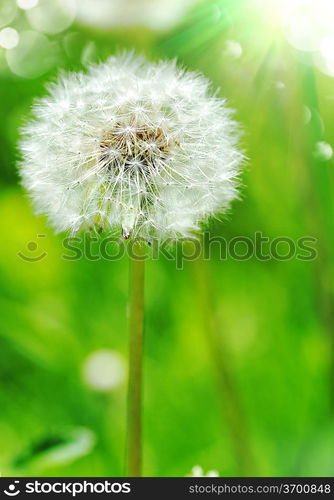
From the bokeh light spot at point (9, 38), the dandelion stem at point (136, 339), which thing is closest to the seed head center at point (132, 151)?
the dandelion stem at point (136, 339)

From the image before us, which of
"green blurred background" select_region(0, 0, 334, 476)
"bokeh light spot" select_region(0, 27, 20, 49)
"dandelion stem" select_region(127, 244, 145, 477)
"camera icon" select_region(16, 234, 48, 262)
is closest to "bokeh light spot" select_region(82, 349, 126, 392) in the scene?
"green blurred background" select_region(0, 0, 334, 476)

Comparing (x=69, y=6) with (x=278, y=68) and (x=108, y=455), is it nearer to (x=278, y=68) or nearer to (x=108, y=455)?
(x=278, y=68)

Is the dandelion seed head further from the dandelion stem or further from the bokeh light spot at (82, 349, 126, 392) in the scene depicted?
the bokeh light spot at (82, 349, 126, 392)
